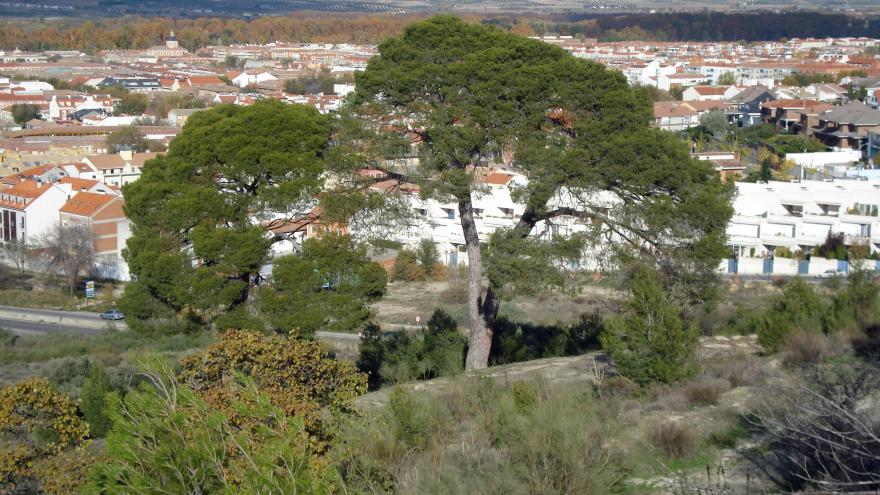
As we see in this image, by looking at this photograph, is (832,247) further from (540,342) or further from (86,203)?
(86,203)

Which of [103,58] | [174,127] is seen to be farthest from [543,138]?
[103,58]

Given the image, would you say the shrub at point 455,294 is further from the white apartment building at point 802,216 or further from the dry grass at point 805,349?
the dry grass at point 805,349

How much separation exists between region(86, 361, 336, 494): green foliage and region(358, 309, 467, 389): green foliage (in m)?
4.18

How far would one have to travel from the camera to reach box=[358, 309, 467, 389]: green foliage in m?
9.38

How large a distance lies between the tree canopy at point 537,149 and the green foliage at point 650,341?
1.93m

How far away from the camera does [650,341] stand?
6.71 m

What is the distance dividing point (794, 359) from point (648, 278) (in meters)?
1.13

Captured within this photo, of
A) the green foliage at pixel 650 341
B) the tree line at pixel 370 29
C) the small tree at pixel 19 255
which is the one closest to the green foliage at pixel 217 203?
the green foliage at pixel 650 341

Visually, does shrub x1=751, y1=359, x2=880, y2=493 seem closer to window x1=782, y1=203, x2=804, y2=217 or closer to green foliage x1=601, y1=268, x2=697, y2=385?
green foliage x1=601, y1=268, x2=697, y2=385

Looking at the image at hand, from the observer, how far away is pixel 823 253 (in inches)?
734

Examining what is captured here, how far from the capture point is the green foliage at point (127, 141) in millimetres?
34188

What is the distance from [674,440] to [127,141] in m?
31.9

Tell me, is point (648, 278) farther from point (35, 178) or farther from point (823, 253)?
point (35, 178)

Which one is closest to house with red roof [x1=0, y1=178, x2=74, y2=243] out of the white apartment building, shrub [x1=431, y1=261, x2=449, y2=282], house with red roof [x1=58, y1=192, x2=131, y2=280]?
house with red roof [x1=58, y1=192, x2=131, y2=280]
